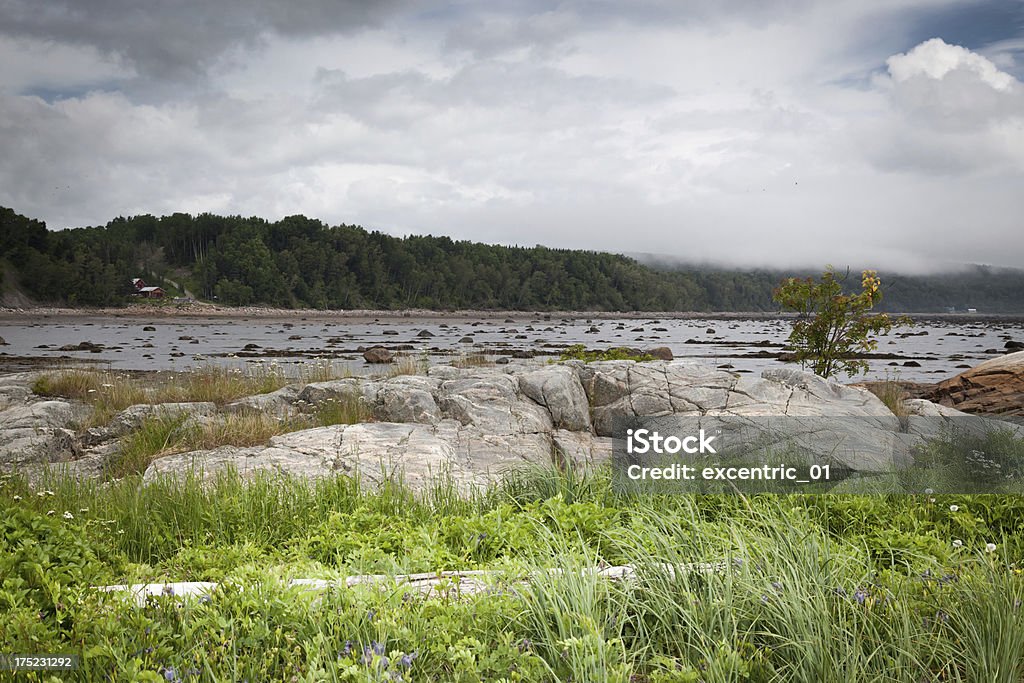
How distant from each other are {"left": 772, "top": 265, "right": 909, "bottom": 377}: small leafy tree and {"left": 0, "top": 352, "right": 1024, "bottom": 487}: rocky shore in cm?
231

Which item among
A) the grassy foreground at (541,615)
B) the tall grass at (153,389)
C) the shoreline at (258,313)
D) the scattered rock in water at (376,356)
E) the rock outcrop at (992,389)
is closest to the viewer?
the grassy foreground at (541,615)

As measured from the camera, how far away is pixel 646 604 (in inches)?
139

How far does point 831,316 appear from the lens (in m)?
17.2

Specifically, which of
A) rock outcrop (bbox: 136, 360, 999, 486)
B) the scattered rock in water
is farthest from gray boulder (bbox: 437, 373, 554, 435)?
the scattered rock in water

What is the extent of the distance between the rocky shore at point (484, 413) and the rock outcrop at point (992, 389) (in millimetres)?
28

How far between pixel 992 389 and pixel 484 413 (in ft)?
37.1

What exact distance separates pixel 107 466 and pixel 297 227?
133m

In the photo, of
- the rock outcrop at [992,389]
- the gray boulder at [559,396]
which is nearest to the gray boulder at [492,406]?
the gray boulder at [559,396]

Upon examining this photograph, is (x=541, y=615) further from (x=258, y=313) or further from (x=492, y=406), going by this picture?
(x=258, y=313)

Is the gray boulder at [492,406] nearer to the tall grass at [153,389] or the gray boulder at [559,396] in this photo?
the gray boulder at [559,396]

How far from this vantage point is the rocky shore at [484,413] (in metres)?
8.39

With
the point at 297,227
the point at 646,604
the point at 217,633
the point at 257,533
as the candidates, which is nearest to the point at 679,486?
the point at 646,604

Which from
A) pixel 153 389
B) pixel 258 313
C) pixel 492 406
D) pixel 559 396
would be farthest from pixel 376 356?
pixel 258 313

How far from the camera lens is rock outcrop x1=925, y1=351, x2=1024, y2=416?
14172 mm
